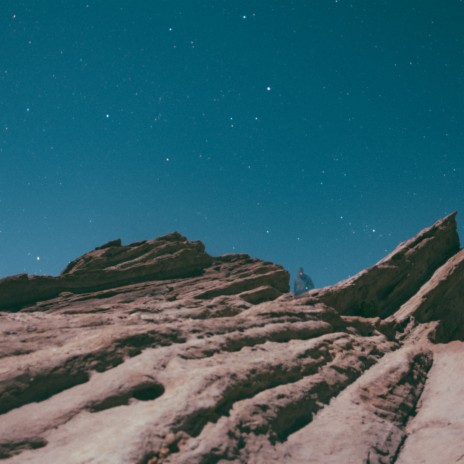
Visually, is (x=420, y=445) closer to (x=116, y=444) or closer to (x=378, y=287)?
(x=116, y=444)

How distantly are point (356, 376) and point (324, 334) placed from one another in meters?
5.56

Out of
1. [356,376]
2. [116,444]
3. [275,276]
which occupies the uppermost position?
[275,276]

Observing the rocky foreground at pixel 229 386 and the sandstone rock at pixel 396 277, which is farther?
the sandstone rock at pixel 396 277

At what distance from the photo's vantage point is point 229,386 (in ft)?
63.2

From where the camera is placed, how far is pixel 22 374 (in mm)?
18594

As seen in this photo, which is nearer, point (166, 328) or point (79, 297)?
point (166, 328)

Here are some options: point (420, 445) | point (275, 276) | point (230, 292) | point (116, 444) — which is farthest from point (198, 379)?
point (275, 276)

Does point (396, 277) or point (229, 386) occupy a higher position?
point (396, 277)

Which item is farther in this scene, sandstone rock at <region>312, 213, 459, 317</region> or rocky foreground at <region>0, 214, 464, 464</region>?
sandstone rock at <region>312, 213, 459, 317</region>

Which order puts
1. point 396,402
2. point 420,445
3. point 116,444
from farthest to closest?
point 396,402 → point 420,445 → point 116,444

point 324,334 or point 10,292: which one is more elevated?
point 10,292

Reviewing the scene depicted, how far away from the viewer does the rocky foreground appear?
15.7m

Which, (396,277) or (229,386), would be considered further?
(396,277)

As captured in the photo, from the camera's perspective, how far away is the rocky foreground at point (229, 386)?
1571 centimetres
